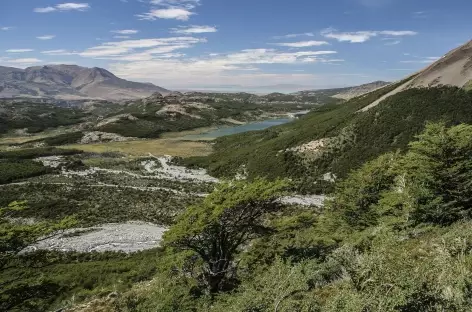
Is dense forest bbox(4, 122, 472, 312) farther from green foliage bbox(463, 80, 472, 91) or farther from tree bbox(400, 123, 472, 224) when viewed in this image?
green foliage bbox(463, 80, 472, 91)

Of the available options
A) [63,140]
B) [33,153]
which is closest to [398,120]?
[33,153]

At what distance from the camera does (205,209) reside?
19.4 m

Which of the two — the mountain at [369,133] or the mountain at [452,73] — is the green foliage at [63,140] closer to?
the mountain at [369,133]

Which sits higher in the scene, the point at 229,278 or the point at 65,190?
the point at 229,278

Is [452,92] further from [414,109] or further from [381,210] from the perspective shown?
[381,210]

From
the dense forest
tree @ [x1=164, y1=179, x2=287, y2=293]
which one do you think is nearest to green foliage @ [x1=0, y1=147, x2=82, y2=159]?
the dense forest

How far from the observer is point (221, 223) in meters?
19.7

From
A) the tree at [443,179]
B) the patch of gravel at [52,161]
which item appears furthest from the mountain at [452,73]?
the patch of gravel at [52,161]

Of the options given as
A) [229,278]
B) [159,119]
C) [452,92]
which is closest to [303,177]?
[452,92]

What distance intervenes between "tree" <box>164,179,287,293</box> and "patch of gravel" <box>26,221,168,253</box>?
55.4ft

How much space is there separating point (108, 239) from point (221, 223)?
76.6ft

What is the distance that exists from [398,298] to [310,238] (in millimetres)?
13511

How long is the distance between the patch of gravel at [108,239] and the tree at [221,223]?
55.4ft

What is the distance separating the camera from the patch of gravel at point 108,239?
3638 cm
